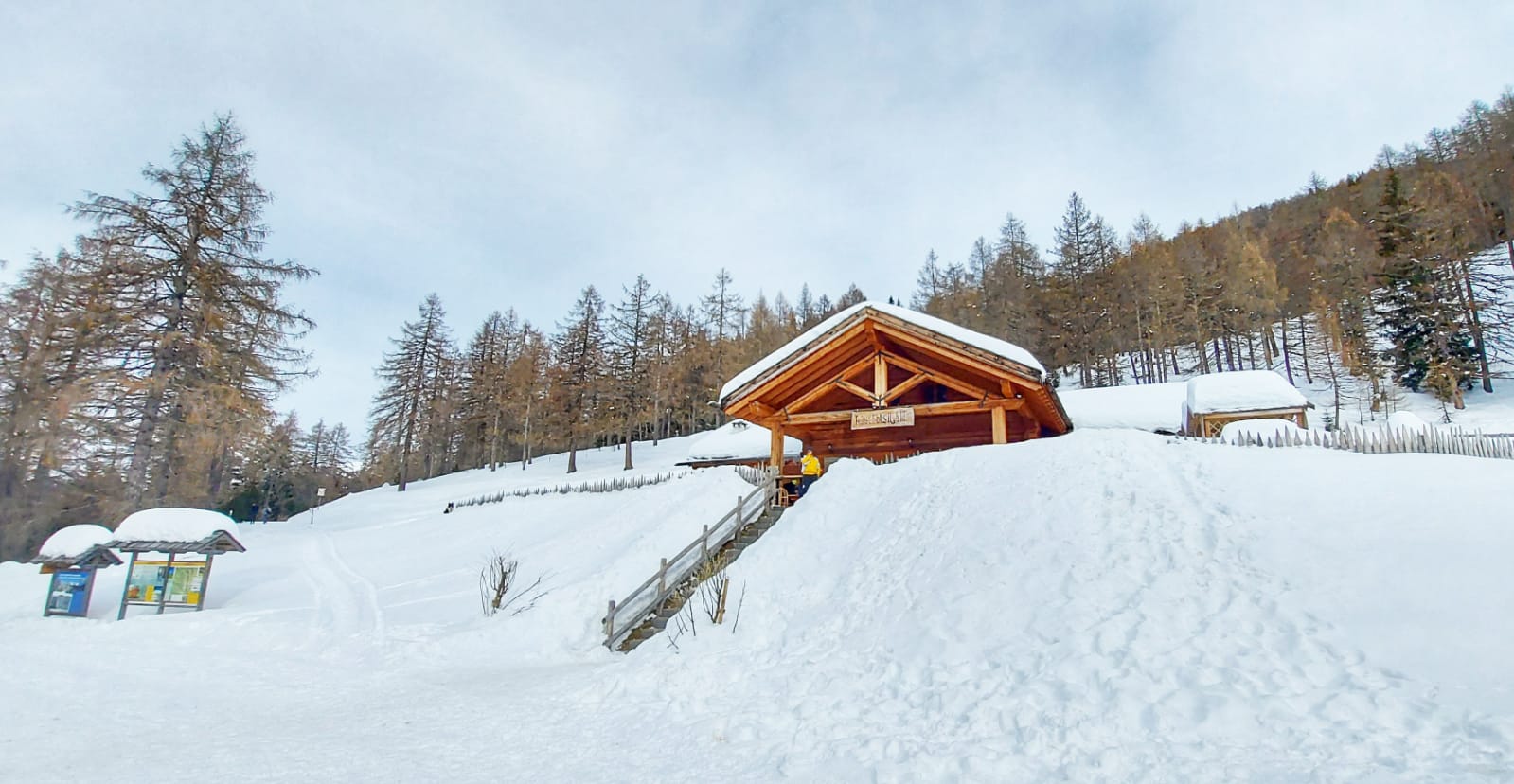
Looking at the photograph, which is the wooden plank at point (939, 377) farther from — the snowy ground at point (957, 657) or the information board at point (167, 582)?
the information board at point (167, 582)

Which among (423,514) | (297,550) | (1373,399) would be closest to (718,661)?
(297,550)

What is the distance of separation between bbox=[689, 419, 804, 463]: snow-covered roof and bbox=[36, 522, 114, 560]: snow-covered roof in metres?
15.5

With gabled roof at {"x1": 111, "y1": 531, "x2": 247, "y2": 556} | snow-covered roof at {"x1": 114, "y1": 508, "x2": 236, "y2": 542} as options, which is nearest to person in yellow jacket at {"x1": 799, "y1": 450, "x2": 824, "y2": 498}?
gabled roof at {"x1": 111, "y1": 531, "x2": 247, "y2": 556}

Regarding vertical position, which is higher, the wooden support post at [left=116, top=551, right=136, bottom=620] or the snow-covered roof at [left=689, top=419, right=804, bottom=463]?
the snow-covered roof at [left=689, top=419, right=804, bottom=463]

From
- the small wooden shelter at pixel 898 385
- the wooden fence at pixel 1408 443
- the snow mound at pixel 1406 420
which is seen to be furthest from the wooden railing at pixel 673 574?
the snow mound at pixel 1406 420

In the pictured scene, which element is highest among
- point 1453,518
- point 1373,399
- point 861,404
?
point 1373,399

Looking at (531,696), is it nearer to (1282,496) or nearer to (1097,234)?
(1282,496)

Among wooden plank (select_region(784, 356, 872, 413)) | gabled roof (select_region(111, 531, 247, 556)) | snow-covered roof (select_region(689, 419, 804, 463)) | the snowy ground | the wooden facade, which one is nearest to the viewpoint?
the snowy ground

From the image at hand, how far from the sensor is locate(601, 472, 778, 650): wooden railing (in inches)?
394

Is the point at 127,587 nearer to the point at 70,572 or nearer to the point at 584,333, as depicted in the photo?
the point at 70,572

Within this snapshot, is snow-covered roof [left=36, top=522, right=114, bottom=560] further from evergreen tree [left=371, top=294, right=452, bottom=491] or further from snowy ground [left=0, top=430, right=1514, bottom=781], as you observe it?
evergreen tree [left=371, top=294, right=452, bottom=491]

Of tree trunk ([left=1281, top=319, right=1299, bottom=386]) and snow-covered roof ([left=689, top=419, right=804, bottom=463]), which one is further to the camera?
tree trunk ([left=1281, top=319, right=1299, bottom=386])

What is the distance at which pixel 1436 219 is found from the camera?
3059 cm

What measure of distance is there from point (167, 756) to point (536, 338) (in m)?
44.6
